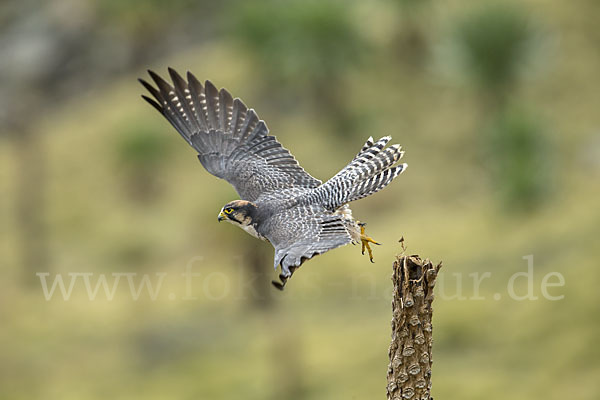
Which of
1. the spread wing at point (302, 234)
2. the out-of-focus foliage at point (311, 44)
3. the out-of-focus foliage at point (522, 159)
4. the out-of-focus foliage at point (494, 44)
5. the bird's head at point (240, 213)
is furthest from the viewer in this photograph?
the out-of-focus foliage at point (311, 44)

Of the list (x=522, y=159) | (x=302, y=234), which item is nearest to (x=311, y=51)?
(x=522, y=159)

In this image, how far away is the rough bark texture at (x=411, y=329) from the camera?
14.0m

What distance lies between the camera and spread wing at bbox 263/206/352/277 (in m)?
14.6

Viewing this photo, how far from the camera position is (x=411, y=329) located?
47.1 ft

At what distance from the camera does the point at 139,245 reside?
7238 centimetres

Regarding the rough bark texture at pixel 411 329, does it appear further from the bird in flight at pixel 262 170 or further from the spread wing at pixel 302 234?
the bird in flight at pixel 262 170

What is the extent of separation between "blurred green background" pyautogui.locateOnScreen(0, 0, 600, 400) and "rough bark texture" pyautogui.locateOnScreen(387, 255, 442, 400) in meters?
30.9

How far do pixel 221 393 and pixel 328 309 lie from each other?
10.8 m

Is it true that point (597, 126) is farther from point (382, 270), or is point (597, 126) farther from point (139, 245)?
point (139, 245)

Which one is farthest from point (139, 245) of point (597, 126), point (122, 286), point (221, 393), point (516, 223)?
point (597, 126)

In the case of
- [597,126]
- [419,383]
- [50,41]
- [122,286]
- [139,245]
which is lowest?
[419,383]

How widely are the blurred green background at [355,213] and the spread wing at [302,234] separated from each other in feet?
98.0

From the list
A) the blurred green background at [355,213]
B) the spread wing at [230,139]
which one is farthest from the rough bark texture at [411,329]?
the blurred green background at [355,213]

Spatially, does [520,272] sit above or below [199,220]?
below
